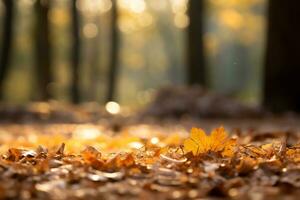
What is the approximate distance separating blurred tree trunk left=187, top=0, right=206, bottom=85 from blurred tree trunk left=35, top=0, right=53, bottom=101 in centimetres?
537

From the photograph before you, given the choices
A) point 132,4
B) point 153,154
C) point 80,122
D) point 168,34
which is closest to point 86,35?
point 132,4

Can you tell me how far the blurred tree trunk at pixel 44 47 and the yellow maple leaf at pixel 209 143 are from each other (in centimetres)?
1593

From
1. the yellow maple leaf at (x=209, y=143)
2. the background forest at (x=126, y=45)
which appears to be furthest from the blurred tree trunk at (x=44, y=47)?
the yellow maple leaf at (x=209, y=143)

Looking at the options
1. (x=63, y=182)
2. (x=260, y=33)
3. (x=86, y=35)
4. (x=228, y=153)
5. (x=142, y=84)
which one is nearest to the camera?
(x=63, y=182)

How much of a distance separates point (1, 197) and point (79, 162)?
828 mm

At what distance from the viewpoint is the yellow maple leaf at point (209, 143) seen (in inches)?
133

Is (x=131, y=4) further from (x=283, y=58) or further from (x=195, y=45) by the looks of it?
(x=283, y=58)

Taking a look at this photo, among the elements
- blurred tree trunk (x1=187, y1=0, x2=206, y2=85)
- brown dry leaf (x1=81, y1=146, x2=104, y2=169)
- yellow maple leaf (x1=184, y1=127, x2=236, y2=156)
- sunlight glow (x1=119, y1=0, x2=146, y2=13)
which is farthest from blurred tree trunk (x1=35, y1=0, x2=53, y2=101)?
brown dry leaf (x1=81, y1=146, x2=104, y2=169)

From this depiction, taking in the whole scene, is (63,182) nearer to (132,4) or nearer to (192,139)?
(192,139)

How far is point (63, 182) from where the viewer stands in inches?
107

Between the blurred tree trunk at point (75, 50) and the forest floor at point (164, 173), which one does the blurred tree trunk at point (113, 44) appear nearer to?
the blurred tree trunk at point (75, 50)

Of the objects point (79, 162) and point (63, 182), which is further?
point (79, 162)

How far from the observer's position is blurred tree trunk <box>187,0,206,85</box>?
1564 centimetres

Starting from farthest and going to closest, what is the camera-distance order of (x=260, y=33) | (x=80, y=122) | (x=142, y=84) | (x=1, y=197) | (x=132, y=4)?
(x=142, y=84)
(x=260, y=33)
(x=132, y=4)
(x=80, y=122)
(x=1, y=197)
